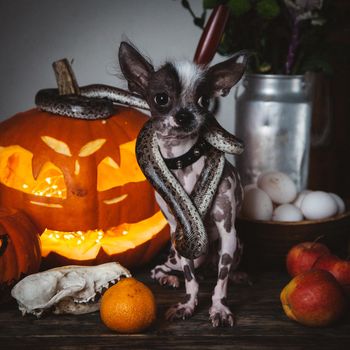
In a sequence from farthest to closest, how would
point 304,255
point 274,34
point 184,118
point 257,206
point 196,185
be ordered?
point 274,34, point 257,206, point 304,255, point 196,185, point 184,118

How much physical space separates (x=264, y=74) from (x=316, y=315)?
74 cm

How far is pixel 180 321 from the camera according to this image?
1.15 metres

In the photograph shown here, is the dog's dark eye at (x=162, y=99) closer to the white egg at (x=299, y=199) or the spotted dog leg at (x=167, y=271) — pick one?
the spotted dog leg at (x=167, y=271)

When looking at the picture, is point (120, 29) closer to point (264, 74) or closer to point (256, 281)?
point (264, 74)

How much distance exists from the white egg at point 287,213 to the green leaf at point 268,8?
514mm

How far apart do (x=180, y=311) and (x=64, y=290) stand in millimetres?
226

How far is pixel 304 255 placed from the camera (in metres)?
1.30

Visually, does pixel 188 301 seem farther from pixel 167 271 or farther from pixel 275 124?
pixel 275 124

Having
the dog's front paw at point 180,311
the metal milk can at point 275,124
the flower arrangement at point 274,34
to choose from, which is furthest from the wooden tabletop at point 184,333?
the flower arrangement at point 274,34

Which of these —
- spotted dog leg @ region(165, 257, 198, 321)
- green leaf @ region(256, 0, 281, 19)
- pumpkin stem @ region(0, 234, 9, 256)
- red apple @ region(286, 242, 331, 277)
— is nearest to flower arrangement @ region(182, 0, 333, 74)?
green leaf @ region(256, 0, 281, 19)

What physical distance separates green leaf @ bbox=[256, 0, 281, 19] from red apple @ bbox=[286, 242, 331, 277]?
0.62 m

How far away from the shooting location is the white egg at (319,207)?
141 centimetres

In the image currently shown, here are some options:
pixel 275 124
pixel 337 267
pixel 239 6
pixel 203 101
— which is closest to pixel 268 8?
pixel 239 6

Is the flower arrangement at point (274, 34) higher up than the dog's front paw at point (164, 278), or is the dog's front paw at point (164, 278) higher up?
the flower arrangement at point (274, 34)
